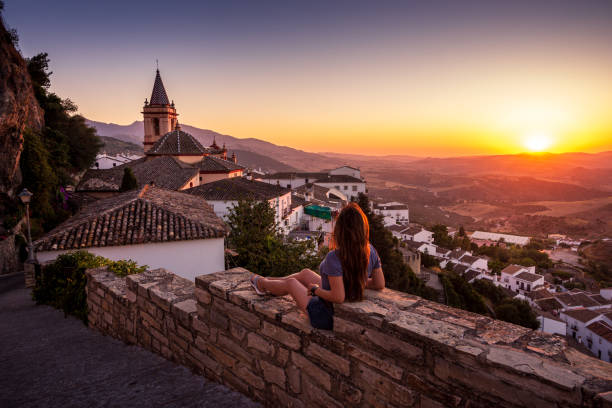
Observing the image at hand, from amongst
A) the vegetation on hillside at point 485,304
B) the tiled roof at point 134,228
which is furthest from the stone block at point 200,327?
the vegetation on hillside at point 485,304

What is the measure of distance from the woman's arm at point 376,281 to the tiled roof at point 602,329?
111 ft

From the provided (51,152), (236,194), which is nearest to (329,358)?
(236,194)

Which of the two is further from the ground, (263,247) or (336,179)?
(263,247)

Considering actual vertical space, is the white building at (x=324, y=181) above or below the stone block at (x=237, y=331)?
below

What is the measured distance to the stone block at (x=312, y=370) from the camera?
242 centimetres

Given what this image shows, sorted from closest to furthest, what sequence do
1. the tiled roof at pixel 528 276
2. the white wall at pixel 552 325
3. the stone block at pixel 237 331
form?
the stone block at pixel 237 331
the white wall at pixel 552 325
the tiled roof at pixel 528 276

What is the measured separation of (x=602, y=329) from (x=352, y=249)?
35.0 meters

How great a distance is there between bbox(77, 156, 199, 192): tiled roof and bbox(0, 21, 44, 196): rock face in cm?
789

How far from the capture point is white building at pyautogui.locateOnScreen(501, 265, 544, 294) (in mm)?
38094

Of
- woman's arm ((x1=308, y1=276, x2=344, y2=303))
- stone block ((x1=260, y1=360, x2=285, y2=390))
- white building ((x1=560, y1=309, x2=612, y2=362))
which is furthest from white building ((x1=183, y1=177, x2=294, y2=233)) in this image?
white building ((x1=560, y1=309, x2=612, y2=362))

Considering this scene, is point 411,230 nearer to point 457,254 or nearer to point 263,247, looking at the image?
point 457,254

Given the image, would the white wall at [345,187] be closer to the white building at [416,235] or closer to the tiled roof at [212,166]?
the white building at [416,235]

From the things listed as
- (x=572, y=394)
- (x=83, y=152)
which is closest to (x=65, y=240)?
(x=572, y=394)

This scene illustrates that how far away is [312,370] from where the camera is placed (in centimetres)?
250
